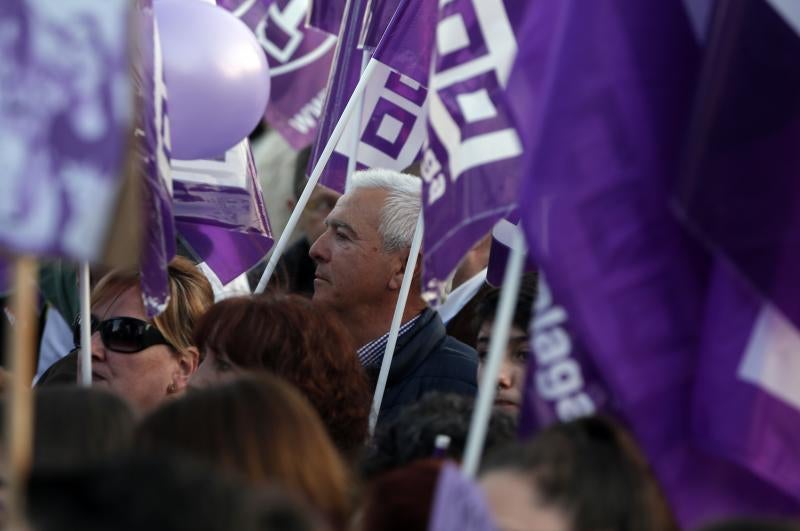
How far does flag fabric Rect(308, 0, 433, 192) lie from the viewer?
554 cm

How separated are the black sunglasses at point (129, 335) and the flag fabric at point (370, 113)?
3.68 ft

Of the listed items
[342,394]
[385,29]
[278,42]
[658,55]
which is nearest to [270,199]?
[278,42]

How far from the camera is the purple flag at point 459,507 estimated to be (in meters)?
2.56

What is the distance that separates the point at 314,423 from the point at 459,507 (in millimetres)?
353

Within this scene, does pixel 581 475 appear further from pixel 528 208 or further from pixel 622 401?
pixel 528 208

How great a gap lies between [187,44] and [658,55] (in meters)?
2.17

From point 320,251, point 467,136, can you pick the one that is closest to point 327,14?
point 320,251

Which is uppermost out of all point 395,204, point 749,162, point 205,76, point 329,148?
point 749,162

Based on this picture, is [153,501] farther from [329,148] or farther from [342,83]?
[342,83]

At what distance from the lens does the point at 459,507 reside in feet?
8.46

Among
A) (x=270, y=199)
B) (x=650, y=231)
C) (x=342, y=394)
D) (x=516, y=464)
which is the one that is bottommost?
(x=270, y=199)

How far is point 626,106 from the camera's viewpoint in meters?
3.12

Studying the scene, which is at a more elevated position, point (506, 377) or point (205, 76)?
point (205, 76)

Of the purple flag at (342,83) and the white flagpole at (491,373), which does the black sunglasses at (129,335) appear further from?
the white flagpole at (491,373)
